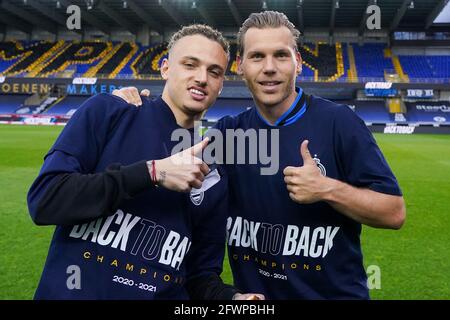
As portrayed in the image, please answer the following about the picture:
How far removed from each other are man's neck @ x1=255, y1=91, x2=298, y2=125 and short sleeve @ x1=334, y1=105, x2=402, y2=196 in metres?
0.26

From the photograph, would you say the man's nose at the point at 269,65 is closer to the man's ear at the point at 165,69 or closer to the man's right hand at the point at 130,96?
the man's ear at the point at 165,69

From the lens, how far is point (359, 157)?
1971 mm

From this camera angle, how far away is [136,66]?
35656 millimetres

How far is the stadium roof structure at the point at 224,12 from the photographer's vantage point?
2891cm

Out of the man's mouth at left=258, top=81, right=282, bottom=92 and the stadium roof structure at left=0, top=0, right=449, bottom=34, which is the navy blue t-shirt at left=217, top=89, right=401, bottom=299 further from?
the stadium roof structure at left=0, top=0, right=449, bottom=34

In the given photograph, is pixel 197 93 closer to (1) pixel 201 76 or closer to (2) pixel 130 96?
(1) pixel 201 76

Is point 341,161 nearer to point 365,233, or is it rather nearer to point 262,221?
point 262,221

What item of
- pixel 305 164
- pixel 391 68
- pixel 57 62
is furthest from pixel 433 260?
pixel 57 62

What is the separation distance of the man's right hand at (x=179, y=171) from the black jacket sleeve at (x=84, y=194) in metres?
0.06

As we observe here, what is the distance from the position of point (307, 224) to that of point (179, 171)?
0.83 meters

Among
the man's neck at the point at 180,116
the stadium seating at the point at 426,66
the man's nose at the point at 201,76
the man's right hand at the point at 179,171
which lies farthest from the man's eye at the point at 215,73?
the stadium seating at the point at 426,66

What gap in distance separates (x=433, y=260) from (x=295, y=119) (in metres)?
3.29

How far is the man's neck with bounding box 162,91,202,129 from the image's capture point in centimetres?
205

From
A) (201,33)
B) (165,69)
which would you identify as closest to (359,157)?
(201,33)
